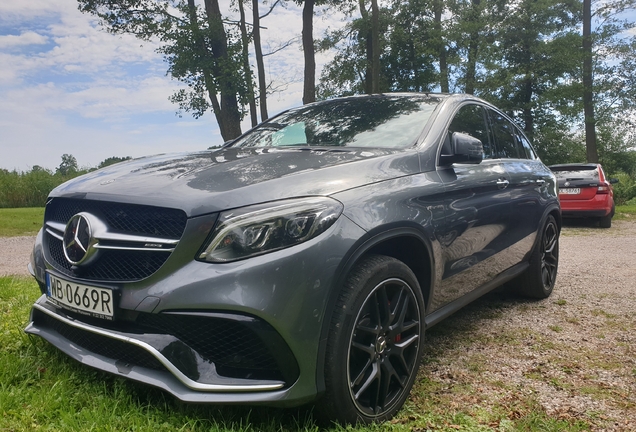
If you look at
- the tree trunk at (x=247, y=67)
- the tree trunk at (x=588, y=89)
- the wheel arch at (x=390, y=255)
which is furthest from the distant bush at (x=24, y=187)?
the tree trunk at (x=588, y=89)

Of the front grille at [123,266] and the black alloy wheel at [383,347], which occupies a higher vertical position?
the front grille at [123,266]

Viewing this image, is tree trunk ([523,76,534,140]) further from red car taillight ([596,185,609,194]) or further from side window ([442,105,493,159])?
side window ([442,105,493,159])

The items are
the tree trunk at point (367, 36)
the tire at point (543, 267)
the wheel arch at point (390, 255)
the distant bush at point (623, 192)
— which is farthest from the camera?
the tree trunk at point (367, 36)

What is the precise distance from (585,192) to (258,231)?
1160 centimetres

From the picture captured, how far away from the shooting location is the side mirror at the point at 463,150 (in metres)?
2.99

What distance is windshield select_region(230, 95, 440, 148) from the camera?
317cm

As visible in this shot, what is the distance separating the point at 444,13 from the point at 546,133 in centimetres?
909

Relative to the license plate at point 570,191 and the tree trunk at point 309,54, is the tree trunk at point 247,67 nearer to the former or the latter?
the tree trunk at point 309,54

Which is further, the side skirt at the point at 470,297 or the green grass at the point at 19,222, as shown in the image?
the green grass at the point at 19,222

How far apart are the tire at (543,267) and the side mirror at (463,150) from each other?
1875 millimetres

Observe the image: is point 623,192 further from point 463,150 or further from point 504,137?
point 463,150

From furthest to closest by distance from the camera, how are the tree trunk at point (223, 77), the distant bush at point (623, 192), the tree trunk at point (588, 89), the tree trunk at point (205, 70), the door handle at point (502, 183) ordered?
the tree trunk at point (588, 89)
the distant bush at point (623, 192)
the tree trunk at point (205, 70)
the tree trunk at point (223, 77)
the door handle at point (502, 183)

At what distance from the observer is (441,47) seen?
92.2ft

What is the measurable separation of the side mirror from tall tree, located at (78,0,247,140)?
13.7 meters
